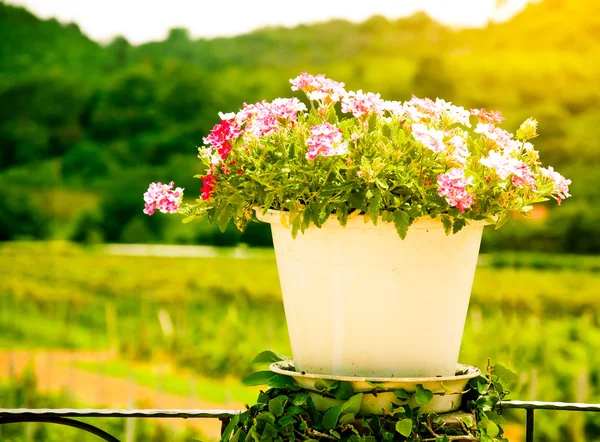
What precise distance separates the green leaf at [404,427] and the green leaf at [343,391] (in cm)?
8

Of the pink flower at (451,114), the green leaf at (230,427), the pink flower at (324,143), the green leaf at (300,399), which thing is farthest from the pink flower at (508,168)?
the green leaf at (230,427)

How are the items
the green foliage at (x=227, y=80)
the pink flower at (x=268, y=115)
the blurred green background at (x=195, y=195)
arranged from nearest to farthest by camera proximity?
the pink flower at (x=268, y=115) → the blurred green background at (x=195, y=195) → the green foliage at (x=227, y=80)

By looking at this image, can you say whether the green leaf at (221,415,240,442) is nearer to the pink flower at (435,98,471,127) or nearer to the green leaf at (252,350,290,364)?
the green leaf at (252,350,290,364)

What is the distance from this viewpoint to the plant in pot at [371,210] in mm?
1031

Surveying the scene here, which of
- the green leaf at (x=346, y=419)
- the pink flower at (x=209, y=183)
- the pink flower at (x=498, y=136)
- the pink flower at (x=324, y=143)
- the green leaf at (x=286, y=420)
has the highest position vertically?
the pink flower at (x=498, y=136)

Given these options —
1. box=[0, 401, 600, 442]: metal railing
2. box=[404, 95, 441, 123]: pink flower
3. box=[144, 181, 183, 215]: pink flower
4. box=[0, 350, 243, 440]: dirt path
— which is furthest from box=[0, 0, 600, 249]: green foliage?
box=[404, 95, 441, 123]: pink flower

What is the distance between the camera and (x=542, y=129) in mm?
16375

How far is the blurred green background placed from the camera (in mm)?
8156

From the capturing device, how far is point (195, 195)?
15359 mm

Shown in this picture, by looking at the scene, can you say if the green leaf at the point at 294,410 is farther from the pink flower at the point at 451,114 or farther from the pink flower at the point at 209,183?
the pink flower at the point at 451,114

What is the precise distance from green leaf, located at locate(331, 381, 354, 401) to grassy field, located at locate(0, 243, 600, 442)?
16.9ft

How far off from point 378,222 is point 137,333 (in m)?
9.80

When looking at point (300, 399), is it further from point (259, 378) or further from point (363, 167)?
point (363, 167)

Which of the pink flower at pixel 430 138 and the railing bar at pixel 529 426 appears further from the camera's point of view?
the railing bar at pixel 529 426
